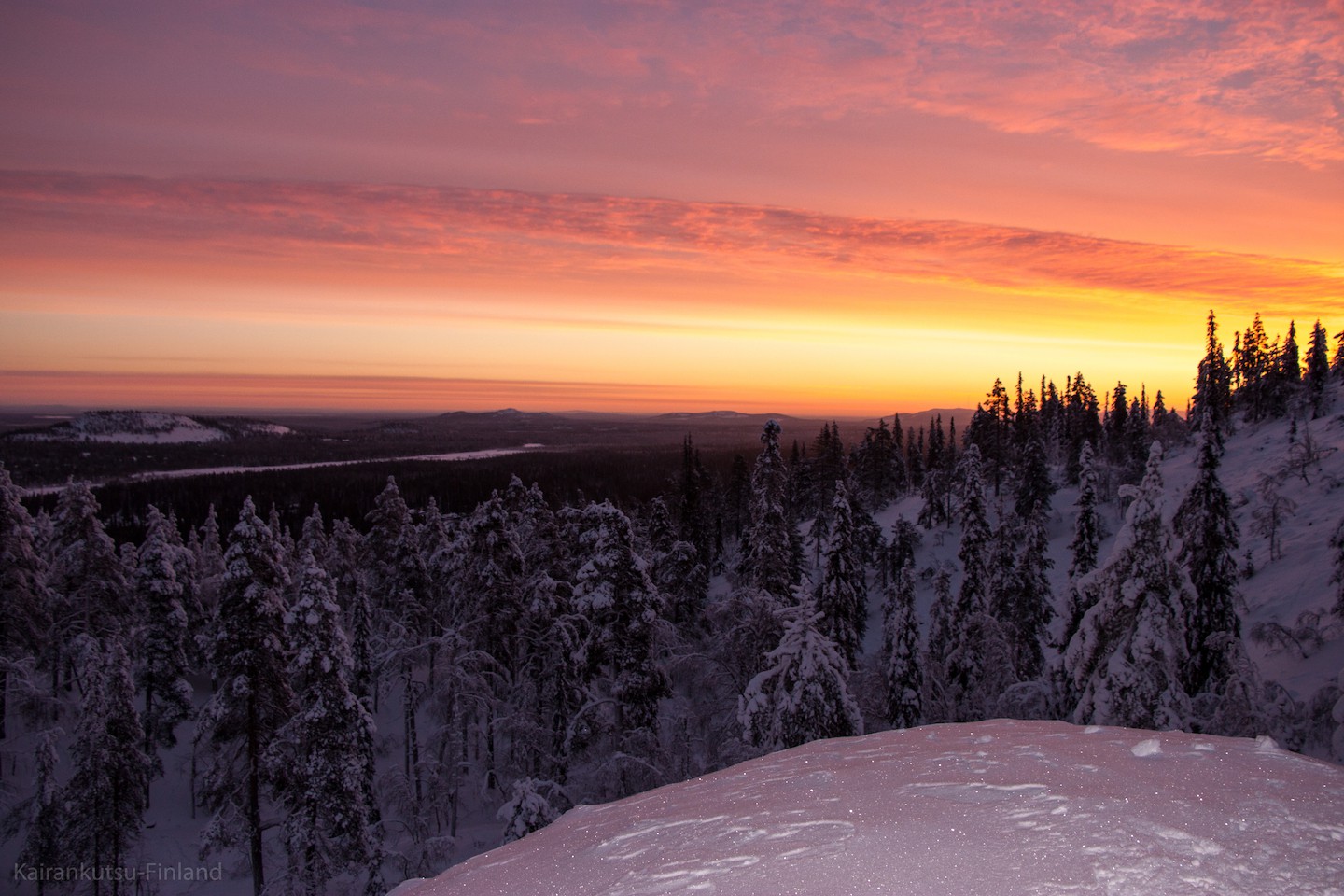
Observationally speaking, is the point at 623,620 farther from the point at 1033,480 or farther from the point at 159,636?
the point at 1033,480

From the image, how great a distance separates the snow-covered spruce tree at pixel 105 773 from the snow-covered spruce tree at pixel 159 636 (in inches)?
418

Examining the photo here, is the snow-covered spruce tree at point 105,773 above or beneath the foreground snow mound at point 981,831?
beneath

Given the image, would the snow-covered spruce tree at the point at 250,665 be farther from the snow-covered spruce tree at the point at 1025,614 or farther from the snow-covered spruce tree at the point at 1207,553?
the snow-covered spruce tree at the point at 1025,614

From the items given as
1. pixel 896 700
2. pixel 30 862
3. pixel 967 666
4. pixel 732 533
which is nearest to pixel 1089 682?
pixel 896 700

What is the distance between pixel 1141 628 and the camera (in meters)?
13.6

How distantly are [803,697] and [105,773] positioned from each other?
72.0 ft

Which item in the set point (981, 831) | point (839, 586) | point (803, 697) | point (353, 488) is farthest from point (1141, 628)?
point (353, 488)

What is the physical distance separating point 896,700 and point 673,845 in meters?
28.6

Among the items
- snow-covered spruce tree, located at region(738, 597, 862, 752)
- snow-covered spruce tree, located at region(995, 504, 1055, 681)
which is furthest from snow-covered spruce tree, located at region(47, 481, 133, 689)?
snow-covered spruce tree, located at region(995, 504, 1055, 681)

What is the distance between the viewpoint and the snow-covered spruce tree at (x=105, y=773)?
2116cm

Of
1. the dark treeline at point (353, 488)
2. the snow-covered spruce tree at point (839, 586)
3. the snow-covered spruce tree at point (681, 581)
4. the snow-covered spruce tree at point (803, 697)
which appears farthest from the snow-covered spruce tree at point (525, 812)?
the dark treeline at point (353, 488)

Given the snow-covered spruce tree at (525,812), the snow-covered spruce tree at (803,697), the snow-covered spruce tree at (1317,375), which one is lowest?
the snow-covered spruce tree at (525,812)

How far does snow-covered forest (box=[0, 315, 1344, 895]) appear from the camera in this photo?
15.0m

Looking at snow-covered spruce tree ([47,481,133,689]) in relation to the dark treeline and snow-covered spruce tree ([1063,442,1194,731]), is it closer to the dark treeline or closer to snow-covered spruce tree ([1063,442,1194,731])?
snow-covered spruce tree ([1063,442,1194,731])
